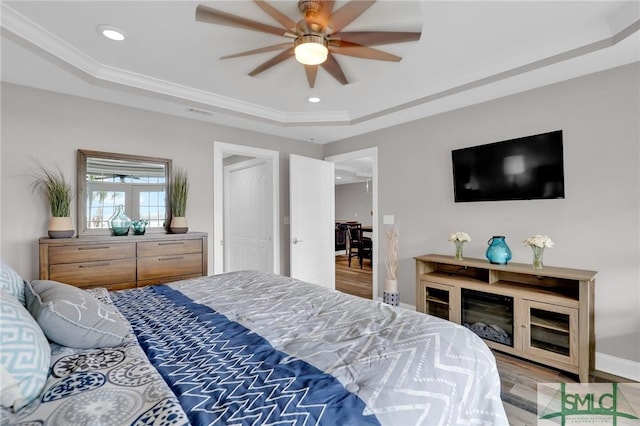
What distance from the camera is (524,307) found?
2.54 m

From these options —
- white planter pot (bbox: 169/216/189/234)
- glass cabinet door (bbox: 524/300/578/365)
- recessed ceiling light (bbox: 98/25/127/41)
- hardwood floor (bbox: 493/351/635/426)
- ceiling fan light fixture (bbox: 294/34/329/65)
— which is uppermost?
recessed ceiling light (bbox: 98/25/127/41)

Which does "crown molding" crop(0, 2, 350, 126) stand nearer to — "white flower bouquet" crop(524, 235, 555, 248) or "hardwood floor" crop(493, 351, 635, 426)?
"white flower bouquet" crop(524, 235, 555, 248)

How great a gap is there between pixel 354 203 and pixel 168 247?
8.07 m

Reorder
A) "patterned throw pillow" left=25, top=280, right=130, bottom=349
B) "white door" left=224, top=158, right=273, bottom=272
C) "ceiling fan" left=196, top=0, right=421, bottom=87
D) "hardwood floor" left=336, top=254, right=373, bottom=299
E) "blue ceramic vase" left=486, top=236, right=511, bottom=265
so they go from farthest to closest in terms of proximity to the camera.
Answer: "hardwood floor" left=336, top=254, right=373, bottom=299 → "white door" left=224, top=158, right=273, bottom=272 → "blue ceramic vase" left=486, top=236, right=511, bottom=265 → "ceiling fan" left=196, top=0, right=421, bottom=87 → "patterned throw pillow" left=25, top=280, right=130, bottom=349

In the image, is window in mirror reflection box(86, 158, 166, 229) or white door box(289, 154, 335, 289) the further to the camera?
white door box(289, 154, 335, 289)

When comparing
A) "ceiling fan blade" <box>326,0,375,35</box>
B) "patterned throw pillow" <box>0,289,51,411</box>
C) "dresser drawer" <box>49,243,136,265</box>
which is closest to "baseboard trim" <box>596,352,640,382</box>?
"ceiling fan blade" <box>326,0,375,35</box>

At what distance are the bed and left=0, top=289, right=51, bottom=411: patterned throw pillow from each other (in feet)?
0.10

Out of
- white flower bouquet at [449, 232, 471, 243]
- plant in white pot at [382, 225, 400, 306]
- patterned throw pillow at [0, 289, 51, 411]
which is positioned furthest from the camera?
plant in white pot at [382, 225, 400, 306]

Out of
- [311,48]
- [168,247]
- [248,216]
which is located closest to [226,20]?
[311,48]

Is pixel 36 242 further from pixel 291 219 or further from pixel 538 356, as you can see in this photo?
pixel 538 356

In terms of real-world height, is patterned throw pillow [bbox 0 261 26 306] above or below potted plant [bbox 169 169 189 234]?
below

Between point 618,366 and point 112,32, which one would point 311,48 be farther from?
point 618,366

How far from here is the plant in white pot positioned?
3.68m

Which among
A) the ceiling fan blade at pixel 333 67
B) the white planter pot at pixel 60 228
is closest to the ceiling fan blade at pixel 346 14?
the ceiling fan blade at pixel 333 67
